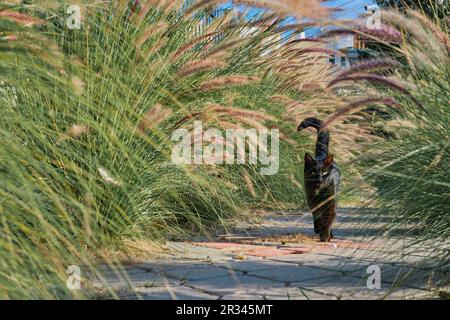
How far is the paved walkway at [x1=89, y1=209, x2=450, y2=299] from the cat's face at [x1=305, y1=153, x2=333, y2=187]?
37cm

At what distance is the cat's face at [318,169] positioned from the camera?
358cm

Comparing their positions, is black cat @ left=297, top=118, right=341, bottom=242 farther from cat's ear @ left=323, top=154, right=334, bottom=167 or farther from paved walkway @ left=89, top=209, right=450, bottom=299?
paved walkway @ left=89, top=209, right=450, bottom=299

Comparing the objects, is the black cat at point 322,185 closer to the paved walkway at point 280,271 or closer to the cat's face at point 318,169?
the cat's face at point 318,169

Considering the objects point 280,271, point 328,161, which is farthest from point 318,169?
point 280,271

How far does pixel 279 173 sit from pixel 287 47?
0.94 meters

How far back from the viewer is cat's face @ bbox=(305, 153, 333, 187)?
3.58 metres

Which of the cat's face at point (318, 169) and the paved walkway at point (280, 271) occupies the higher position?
the cat's face at point (318, 169)

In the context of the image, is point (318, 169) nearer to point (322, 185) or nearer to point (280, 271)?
point (322, 185)

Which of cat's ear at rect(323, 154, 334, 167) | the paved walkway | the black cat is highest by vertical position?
cat's ear at rect(323, 154, 334, 167)

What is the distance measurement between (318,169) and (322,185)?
0.11 m

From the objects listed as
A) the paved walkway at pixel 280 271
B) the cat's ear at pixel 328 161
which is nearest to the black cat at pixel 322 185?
the cat's ear at pixel 328 161

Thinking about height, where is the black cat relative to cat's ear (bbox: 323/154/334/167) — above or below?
below

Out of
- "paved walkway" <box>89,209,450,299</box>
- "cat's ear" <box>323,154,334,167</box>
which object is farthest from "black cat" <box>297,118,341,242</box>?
"paved walkway" <box>89,209,450,299</box>

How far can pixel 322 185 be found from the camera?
11.7 feet
